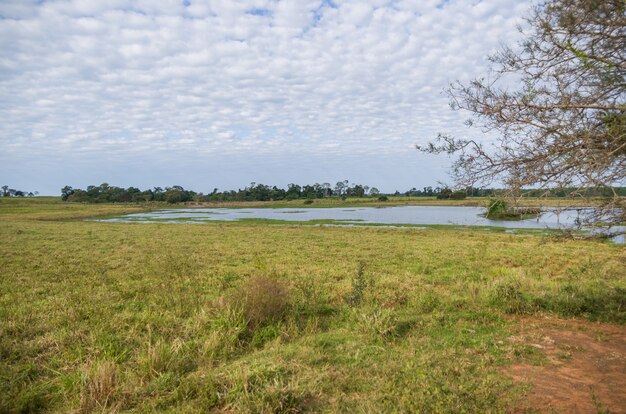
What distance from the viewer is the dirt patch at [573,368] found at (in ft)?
14.5

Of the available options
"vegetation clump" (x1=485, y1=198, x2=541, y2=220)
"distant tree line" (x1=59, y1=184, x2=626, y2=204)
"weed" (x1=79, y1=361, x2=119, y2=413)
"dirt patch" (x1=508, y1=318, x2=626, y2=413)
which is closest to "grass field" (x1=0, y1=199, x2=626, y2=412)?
"weed" (x1=79, y1=361, x2=119, y2=413)

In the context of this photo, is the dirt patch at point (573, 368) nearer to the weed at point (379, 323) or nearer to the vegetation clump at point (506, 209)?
the weed at point (379, 323)

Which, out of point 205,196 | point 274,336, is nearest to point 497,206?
point 274,336

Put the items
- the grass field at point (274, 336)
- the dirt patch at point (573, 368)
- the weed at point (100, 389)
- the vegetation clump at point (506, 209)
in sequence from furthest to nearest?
the vegetation clump at point (506, 209) → the grass field at point (274, 336) → the weed at point (100, 389) → the dirt patch at point (573, 368)

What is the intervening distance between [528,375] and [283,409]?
10.6 ft

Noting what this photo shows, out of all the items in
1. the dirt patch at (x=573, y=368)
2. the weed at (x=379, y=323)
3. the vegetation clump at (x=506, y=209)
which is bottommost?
the dirt patch at (x=573, y=368)

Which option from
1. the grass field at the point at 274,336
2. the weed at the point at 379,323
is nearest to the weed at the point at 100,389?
the grass field at the point at 274,336

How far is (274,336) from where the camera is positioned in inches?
274

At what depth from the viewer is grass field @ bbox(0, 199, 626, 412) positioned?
15.5ft

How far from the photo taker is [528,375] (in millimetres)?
5211

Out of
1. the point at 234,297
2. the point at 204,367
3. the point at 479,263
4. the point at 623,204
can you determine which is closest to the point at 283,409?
the point at 204,367

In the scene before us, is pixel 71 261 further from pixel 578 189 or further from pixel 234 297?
pixel 578 189

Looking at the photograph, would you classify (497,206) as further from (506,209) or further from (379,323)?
(379,323)

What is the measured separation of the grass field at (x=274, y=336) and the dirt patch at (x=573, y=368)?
23 cm
